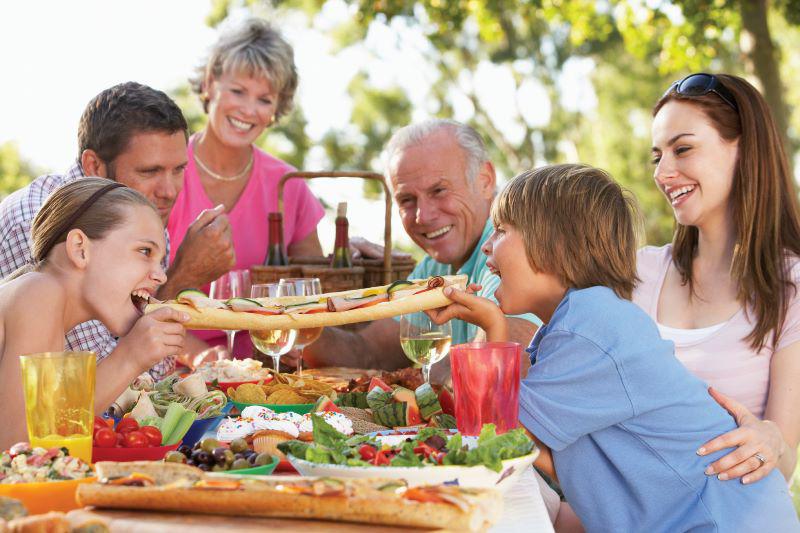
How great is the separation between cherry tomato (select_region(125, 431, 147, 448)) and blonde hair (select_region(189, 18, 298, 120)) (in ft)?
12.6

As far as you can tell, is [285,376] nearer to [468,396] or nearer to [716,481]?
[468,396]

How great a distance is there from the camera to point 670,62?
10648 mm

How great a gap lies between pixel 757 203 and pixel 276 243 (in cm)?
237

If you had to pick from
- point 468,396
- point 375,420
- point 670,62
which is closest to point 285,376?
point 375,420

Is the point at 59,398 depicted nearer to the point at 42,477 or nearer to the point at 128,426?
the point at 42,477

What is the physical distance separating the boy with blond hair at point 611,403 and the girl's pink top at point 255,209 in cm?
297

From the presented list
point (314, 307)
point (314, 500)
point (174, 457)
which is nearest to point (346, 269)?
point (314, 307)

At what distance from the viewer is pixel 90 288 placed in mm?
2734

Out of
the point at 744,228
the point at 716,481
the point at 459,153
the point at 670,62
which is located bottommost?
the point at 716,481

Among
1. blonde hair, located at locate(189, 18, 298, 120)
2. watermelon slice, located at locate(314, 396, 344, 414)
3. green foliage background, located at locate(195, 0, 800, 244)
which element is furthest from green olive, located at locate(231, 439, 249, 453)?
green foliage background, located at locate(195, 0, 800, 244)

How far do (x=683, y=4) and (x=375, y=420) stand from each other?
8062 millimetres

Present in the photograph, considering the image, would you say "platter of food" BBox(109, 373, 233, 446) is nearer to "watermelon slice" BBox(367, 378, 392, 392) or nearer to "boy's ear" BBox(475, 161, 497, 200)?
"watermelon slice" BBox(367, 378, 392, 392)

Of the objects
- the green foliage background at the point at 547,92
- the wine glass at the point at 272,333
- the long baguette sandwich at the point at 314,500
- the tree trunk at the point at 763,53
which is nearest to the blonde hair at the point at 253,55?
the wine glass at the point at 272,333

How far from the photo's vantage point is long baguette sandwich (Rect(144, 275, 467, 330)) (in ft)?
9.33
